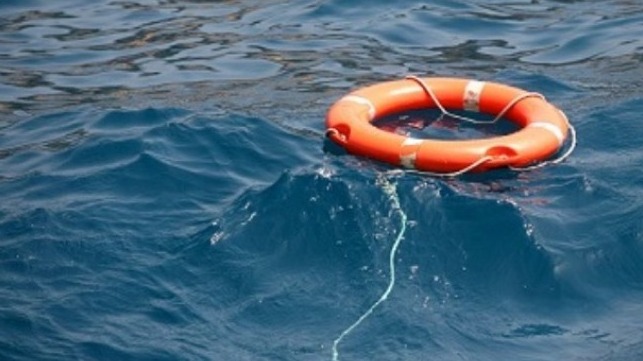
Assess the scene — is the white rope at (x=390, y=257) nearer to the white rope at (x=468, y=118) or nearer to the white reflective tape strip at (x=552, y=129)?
the white reflective tape strip at (x=552, y=129)

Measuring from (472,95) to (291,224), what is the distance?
1.63m

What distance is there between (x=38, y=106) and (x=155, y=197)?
2013mm

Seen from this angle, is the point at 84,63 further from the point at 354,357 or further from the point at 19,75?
the point at 354,357

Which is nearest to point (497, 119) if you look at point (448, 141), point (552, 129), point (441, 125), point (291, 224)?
point (441, 125)

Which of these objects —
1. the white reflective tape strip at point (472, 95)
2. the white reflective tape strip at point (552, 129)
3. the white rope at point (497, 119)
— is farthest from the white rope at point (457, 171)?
the white reflective tape strip at point (472, 95)

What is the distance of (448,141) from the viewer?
19.1 feet

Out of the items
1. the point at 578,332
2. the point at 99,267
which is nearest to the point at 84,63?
the point at 99,267

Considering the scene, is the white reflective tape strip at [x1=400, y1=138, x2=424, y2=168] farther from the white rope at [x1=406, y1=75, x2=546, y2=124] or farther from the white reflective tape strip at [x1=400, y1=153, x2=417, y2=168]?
the white rope at [x1=406, y1=75, x2=546, y2=124]

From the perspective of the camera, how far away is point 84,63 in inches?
323

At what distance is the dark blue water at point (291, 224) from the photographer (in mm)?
4676

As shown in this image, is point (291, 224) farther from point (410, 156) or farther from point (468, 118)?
point (468, 118)

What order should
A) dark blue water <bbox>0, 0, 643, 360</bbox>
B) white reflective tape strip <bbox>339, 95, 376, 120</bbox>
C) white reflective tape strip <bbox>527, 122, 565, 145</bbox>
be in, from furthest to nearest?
1. white reflective tape strip <bbox>339, 95, 376, 120</bbox>
2. white reflective tape strip <bbox>527, 122, 565, 145</bbox>
3. dark blue water <bbox>0, 0, 643, 360</bbox>

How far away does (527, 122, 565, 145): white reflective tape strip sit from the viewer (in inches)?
234

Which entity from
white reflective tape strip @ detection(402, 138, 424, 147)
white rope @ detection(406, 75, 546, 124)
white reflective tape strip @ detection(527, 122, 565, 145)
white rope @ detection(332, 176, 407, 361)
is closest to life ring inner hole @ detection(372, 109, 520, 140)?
white rope @ detection(406, 75, 546, 124)
